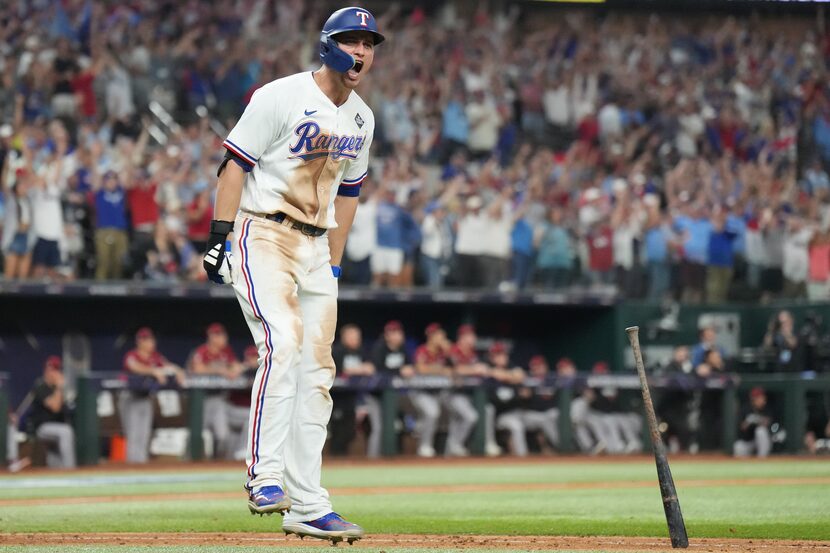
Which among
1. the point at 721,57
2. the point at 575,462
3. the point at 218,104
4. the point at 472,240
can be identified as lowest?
the point at 575,462

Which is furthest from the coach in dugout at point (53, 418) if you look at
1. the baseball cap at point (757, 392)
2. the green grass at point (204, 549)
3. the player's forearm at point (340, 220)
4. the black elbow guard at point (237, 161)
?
the black elbow guard at point (237, 161)

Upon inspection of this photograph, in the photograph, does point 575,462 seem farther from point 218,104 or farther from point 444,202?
point 218,104

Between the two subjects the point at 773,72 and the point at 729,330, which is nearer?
the point at 729,330

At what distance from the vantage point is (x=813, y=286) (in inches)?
779

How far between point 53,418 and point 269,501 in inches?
416

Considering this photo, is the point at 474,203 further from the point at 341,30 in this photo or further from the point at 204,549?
the point at 204,549

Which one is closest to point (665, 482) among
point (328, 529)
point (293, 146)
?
point (328, 529)

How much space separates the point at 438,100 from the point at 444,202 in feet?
9.91

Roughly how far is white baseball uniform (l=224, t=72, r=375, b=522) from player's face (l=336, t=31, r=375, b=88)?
148 mm

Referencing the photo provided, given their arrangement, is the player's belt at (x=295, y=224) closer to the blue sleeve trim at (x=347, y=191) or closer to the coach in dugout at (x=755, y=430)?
the blue sleeve trim at (x=347, y=191)

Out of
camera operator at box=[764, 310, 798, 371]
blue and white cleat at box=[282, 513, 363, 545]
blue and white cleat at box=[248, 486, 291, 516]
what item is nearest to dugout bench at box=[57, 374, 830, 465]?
camera operator at box=[764, 310, 798, 371]

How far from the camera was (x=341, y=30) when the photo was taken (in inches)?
224

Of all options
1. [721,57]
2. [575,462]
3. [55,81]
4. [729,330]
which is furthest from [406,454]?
[721,57]

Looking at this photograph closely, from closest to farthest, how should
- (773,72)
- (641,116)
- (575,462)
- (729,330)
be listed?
(575,462) → (729,330) → (641,116) → (773,72)
